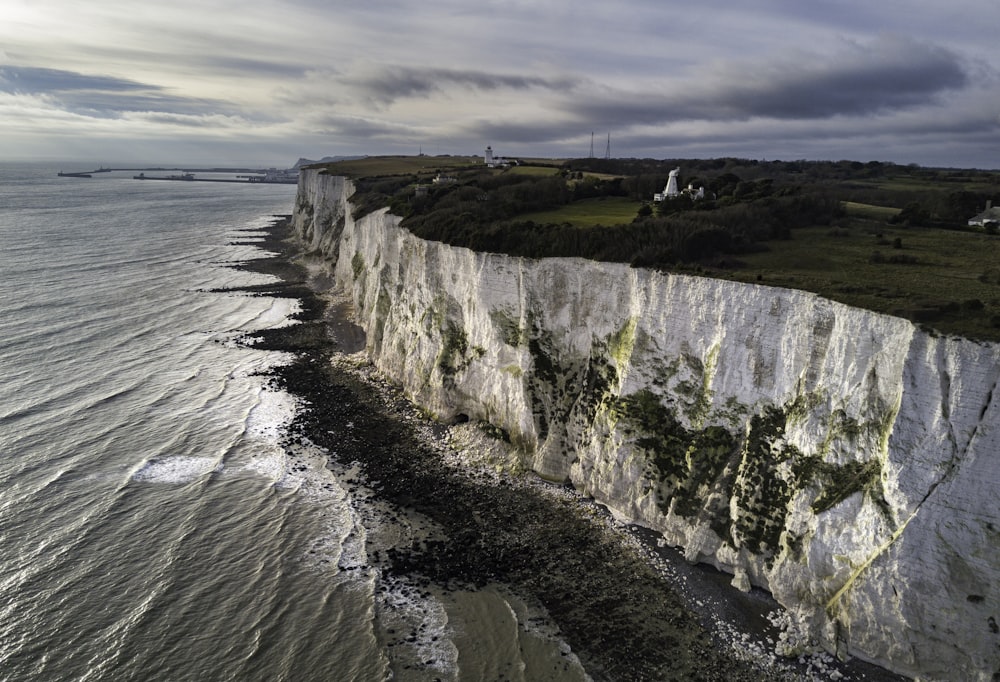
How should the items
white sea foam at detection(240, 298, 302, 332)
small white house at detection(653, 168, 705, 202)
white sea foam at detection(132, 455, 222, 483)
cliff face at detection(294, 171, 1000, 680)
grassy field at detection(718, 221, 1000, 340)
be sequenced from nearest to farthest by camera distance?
1. cliff face at detection(294, 171, 1000, 680)
2. grassy field at detection(718, 221, 1000, 340)
3. white sea foam at detection(132, 455, 222, 483)
4. small white house at detection(653, 168, 705, 202)
5. white sea foam at detection(240, 298, 302, 332)

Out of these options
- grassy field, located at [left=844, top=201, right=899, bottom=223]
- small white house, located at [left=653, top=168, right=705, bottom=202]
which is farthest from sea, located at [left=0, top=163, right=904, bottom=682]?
grassy field, located at [left=844, top=201, right=899, bottom=223]

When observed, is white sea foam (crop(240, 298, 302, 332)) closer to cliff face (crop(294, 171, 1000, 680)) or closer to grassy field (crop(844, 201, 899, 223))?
cliff face (crop(294, 171, 1000, 680))

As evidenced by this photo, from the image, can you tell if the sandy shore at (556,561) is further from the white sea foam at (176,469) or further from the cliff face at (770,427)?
the white sea foam at (176,469)

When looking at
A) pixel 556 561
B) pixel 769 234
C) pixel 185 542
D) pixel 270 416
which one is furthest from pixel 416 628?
pixel 769 234

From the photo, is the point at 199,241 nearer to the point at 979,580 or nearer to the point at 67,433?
the point at 67,433

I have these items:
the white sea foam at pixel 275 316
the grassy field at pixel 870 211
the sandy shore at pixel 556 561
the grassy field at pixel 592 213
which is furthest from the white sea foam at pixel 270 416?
the grassy field at pixel 870 211

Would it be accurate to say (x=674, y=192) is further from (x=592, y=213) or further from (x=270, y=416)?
(x=270, y=416)
